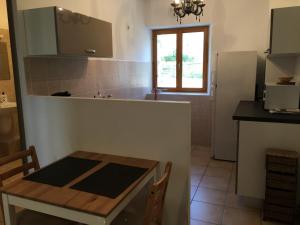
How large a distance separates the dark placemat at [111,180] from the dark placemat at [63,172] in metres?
0.11

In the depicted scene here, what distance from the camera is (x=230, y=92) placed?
368 centimetres

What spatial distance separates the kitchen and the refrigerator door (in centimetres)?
6

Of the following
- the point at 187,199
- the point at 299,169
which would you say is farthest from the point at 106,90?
the point at 299,169

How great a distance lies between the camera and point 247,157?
2455 mm

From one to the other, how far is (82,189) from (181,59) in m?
3.61

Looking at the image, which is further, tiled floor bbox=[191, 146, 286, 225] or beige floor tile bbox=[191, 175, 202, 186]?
beige floor tile bbox=[191, 175, 202, 186]

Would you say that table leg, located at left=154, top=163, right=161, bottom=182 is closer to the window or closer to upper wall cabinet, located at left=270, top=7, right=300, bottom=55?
upper wall cabinet, located at left=270, top=7, right=300, bottom=55

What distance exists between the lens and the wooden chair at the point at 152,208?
52.9 inches

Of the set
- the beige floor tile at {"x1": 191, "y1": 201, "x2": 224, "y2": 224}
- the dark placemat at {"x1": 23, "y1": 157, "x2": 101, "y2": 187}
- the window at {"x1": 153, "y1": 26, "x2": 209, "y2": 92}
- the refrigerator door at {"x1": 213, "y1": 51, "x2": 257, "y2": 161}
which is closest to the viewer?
the dark placemat at {"x1": 23, "y1": 157, "x2": 101, "y2": 187}

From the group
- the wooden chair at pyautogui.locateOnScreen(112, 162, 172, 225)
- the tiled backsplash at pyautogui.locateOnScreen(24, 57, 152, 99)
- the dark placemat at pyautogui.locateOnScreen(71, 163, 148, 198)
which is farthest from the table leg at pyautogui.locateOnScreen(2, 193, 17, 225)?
the tiled backsplash at pyautogui.locateOnScreen(24, 57, 152, 99)

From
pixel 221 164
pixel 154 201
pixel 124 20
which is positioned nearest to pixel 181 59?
pixel 124 20

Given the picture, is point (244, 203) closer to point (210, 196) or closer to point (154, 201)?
point (210, 196)

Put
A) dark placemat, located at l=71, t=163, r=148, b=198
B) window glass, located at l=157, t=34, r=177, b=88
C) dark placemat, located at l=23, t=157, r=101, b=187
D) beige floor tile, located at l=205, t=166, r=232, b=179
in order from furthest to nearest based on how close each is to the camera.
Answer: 1. window glass, located at l=157, t=34, r=177, b=88
2. beige floor tile, located at l=205, t=166, r=232, b=179
3. dark placemat, located at l=23, t=157, r=101, b=187
4. dark placemat, located at l=71, t=163, r=148, b=198

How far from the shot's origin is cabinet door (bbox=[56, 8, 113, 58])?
7.37 feet
